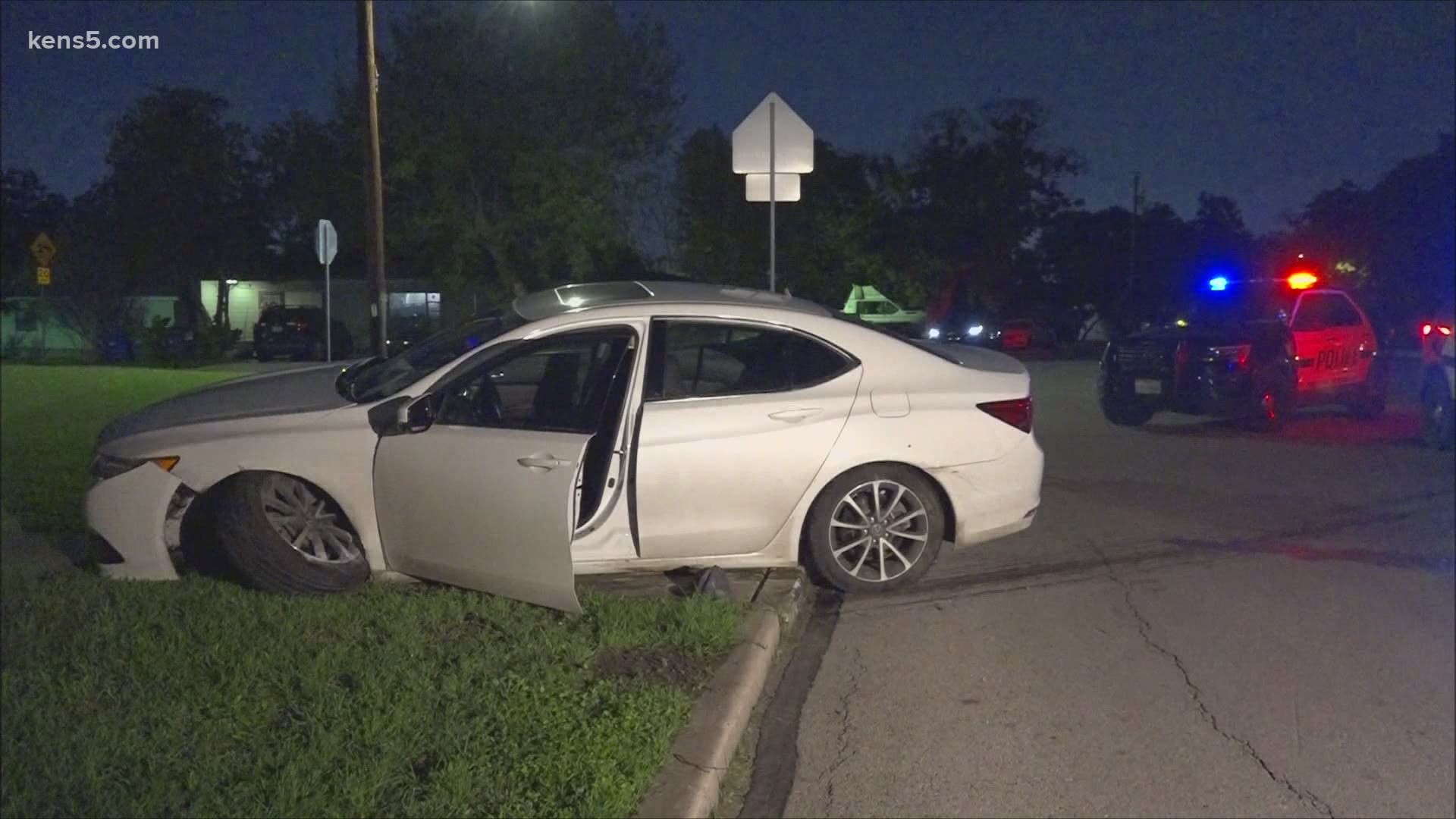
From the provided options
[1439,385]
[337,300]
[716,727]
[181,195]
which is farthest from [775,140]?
[337,300]

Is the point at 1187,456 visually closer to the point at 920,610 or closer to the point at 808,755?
the point at 920,610

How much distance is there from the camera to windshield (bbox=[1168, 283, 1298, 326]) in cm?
1560

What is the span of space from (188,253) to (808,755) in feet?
59.6

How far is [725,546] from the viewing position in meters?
6.95

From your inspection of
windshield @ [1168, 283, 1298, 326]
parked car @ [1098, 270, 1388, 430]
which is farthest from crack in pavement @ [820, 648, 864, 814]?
windshield @ [1168, 283, 1298, 326]

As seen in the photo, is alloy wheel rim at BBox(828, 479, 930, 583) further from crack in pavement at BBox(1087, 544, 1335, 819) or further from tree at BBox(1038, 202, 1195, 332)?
tree at BBox(1038, 202, 1195, 332)

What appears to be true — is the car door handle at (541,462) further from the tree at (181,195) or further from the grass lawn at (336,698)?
the tree at (181,195)

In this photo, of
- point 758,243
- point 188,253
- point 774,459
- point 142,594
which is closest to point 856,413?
point 774,459

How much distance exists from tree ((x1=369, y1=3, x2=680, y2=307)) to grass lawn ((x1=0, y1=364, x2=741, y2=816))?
730 inches

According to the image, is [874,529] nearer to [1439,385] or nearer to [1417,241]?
[1439,385]

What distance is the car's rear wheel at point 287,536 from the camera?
6.45 meters

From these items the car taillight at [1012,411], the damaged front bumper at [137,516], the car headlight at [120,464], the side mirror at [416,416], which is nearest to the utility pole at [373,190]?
the car headlight at [120,464]

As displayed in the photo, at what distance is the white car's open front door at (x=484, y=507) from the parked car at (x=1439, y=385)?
10607mm

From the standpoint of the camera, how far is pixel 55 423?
11.7 metres
